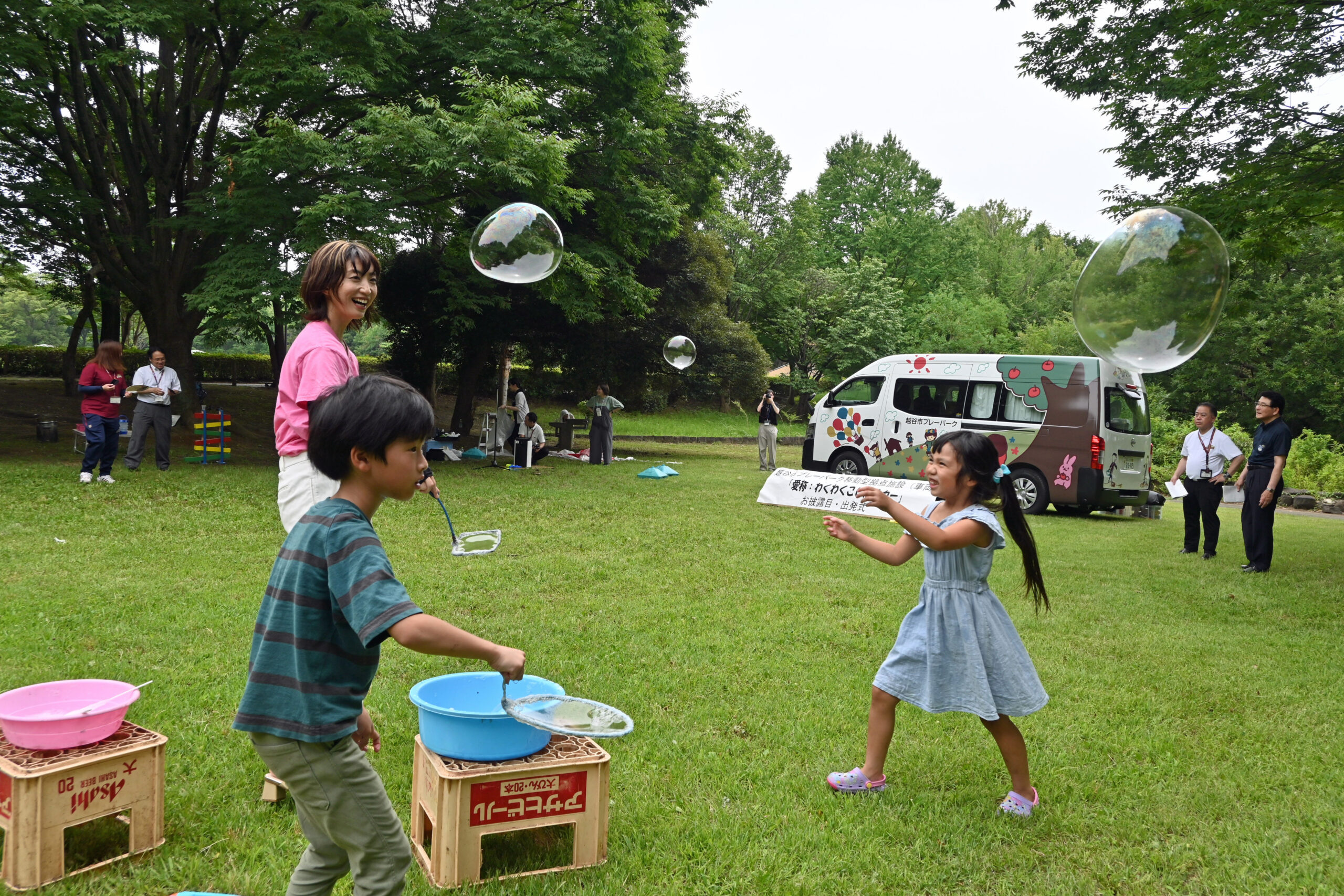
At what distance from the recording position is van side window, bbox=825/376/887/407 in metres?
15.9

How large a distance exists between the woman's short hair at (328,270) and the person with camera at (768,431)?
1692 centimetres

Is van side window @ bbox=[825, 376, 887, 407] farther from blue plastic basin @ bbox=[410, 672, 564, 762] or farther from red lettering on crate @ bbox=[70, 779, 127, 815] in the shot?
red lettering on crate @ bbox=[70, 779, 127, 815]

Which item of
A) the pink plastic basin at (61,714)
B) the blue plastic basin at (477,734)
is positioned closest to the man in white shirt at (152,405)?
the pink plastic basin at (61,714)

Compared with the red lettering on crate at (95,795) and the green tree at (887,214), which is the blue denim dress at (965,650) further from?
the green tree at (887,214)

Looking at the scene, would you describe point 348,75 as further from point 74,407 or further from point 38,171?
point 74,407

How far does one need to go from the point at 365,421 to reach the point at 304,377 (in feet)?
3.65

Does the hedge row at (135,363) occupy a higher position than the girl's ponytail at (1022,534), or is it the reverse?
the hedge row at (135,363)

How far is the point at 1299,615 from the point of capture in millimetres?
7570

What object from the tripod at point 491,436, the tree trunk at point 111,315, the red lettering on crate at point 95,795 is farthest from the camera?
the tree trunk at point 111,315

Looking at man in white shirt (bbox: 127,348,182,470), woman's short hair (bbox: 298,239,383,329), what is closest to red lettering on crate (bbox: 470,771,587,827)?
woman's short hair (bbox: 298,239,383,329)

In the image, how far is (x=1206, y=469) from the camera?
33.9 ft

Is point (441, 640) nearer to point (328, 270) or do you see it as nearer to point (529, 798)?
point (529, 798)

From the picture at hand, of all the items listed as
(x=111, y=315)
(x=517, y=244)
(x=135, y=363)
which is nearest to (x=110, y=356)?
(x=517, y=244)

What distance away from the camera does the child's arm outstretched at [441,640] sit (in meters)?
1.86
